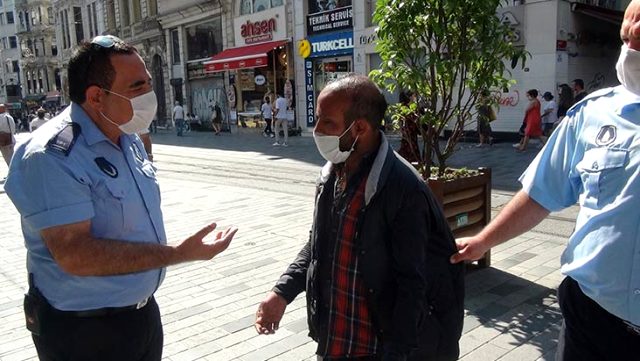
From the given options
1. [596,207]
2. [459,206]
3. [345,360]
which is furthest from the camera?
[459,206]

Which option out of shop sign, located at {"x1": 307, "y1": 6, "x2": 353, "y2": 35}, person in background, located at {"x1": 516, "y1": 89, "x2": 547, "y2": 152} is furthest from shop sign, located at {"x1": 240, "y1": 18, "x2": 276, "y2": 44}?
person in background, located at {"x1": 516, "y1": 89, "x2": 547, "y2": 152}

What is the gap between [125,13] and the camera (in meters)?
36.8

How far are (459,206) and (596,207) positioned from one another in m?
3.00

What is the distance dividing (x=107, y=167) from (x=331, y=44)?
19646 mm

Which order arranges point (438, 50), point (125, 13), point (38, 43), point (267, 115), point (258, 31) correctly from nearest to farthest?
point (438, 50) → point (267, 115) → point (258, 31) → point (125, 13) → point (38, 43)

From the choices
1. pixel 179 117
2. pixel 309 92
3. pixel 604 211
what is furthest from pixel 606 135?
pixel 179 117

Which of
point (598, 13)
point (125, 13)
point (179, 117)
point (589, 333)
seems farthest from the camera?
point (125, 13)

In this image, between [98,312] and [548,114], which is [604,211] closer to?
[98,312]

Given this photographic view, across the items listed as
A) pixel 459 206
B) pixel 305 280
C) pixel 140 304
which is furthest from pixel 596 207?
pixel 459 206

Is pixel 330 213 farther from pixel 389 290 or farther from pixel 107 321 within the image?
pixel 107 321

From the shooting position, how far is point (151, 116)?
2.29m

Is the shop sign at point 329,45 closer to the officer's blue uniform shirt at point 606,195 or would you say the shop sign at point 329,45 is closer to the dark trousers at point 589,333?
the officer's blue uniform shirt at point 606,195

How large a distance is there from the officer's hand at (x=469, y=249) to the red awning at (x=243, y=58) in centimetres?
2111

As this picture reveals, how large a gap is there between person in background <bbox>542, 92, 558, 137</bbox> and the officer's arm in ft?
46.5
